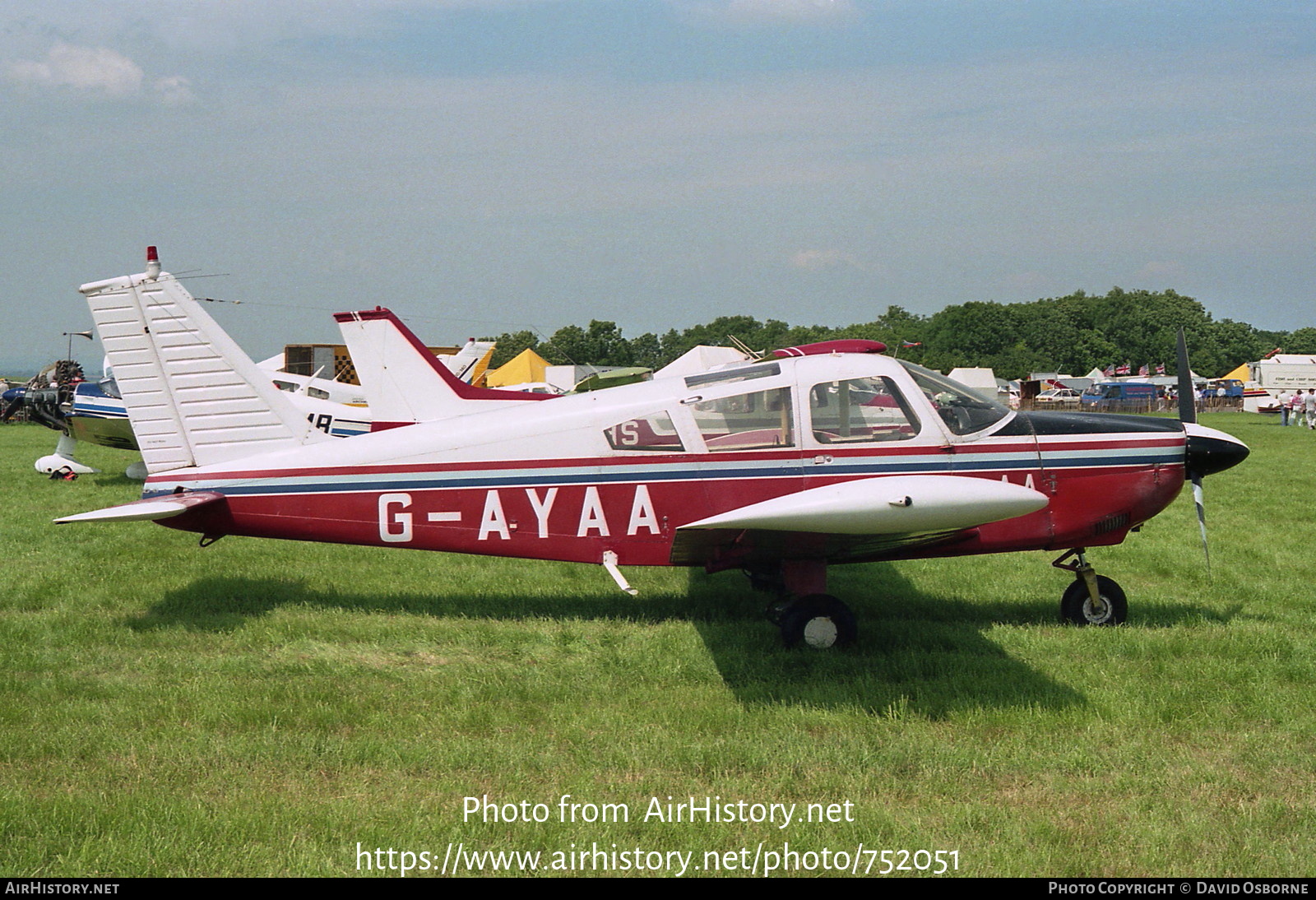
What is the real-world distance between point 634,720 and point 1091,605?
12.8 ft

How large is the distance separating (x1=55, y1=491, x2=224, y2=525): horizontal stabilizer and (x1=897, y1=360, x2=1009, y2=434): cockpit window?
4.96m

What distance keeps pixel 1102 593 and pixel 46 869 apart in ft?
22.0

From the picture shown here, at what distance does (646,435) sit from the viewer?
6836 millimetres

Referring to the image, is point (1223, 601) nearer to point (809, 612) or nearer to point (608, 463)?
point (809, 612)

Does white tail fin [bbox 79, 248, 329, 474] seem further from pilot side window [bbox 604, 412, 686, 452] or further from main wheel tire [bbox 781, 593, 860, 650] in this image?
main wheel tire [bbox 781, 593, 860, 650]

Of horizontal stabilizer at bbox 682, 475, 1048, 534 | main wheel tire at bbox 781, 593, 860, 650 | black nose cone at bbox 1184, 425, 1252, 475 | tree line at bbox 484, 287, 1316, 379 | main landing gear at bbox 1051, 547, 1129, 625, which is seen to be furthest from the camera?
tree line at bbox 484, 287, 1316, 379

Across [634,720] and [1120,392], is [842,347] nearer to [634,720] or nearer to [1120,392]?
[634,720]

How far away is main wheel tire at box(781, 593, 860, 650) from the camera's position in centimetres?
660

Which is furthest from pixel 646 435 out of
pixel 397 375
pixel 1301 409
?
pixel 1301 409

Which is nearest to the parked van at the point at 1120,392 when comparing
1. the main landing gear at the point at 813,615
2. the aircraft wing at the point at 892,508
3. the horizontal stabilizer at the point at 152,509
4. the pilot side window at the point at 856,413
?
the pilot side window at the point at 856,413

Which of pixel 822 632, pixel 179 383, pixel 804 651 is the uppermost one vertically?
pixel 179 383

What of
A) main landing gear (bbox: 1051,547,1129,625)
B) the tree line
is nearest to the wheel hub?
main landing gear (bbox: 1051,547,1129,625)
